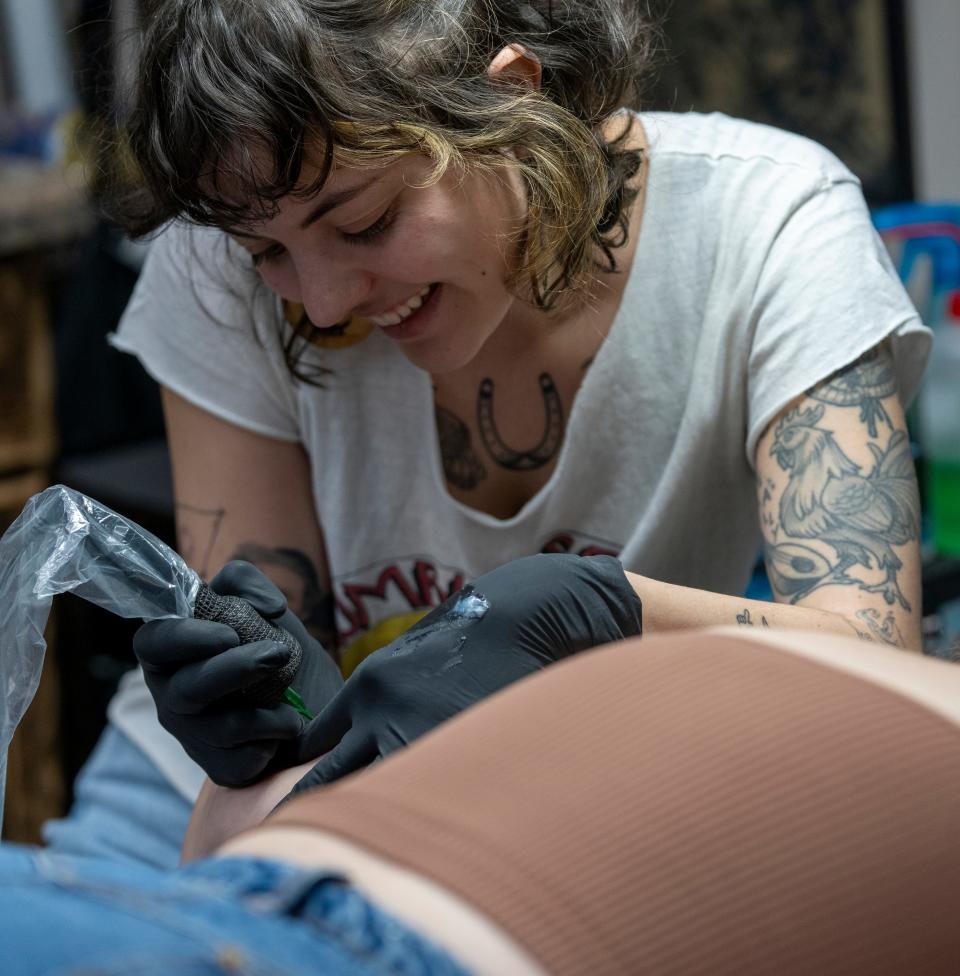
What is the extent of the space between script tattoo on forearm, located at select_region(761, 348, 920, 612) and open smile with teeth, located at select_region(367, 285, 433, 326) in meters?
0.32

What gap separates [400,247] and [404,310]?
0.28 ft

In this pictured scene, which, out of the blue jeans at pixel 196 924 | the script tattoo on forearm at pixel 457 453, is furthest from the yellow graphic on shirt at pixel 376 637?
the blue jeans at pixel 196 924

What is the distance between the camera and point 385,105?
1.01 meters

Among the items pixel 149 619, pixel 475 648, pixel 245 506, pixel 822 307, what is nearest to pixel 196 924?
pixel 475 648

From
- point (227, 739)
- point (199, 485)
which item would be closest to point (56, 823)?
point (199, 485)

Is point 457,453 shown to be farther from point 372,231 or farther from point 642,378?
point 372,231

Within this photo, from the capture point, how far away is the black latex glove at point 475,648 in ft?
2.54

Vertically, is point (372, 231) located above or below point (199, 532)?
above

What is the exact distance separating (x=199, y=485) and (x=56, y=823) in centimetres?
37

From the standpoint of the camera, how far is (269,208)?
1.02m

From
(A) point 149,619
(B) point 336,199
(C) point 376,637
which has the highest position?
(B) point 336,199

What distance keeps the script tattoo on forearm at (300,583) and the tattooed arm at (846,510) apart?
0.49 metres

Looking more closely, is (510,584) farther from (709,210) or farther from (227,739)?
(709,210)

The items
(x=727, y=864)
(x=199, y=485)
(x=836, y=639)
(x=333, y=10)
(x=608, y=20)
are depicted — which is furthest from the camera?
(x=199, y=485)
